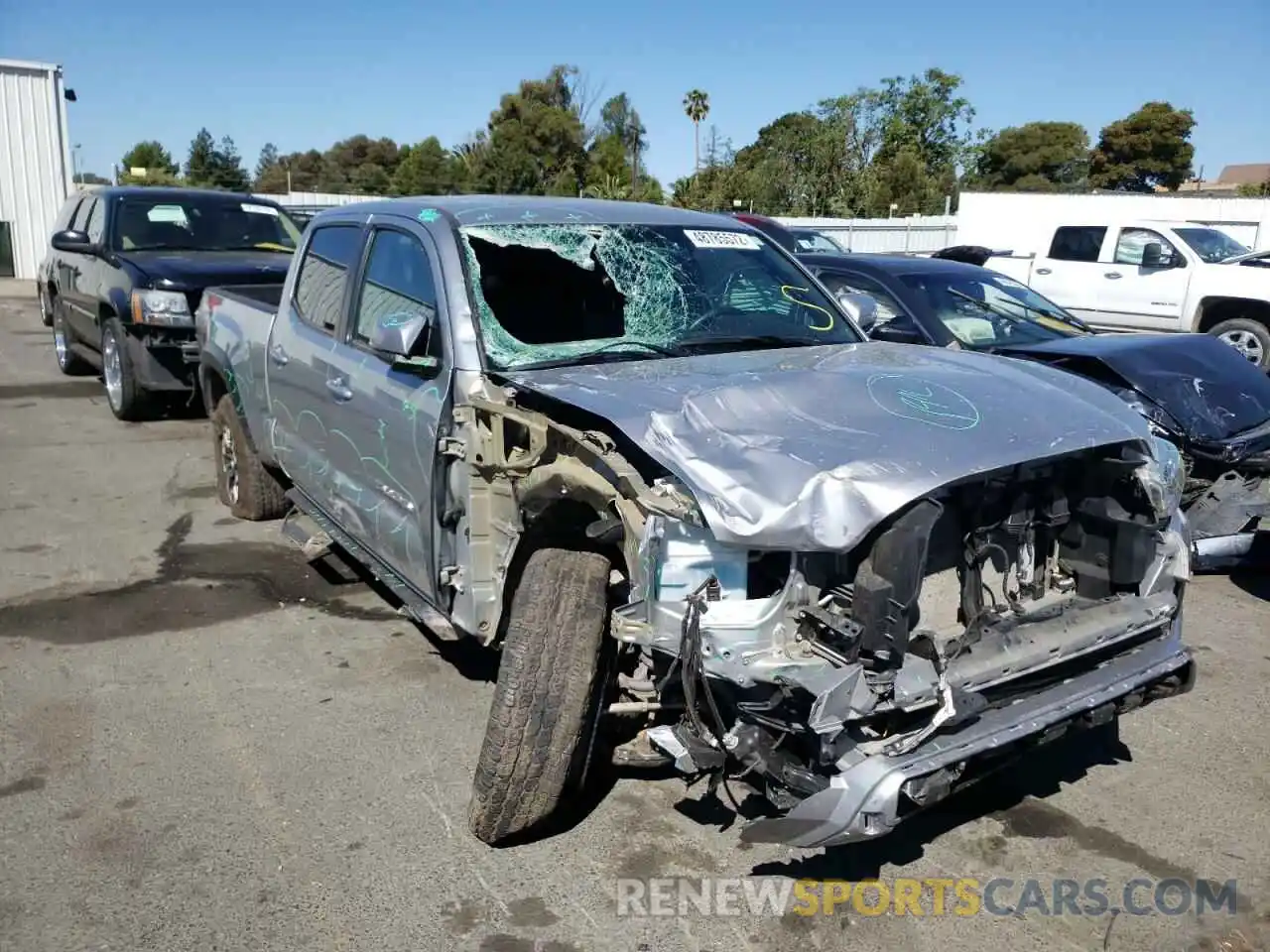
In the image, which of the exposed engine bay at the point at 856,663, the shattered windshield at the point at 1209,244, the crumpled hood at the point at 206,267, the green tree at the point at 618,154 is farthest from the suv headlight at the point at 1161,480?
the green tree at the point at 618,154

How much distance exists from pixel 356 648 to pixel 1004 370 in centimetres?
305

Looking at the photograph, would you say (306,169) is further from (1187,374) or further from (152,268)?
(1187,374)

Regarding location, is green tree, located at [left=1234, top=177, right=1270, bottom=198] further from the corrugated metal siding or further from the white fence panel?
the corrugated metal siding

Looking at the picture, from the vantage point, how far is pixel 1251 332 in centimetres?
1199

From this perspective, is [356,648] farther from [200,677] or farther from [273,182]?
[273,182]

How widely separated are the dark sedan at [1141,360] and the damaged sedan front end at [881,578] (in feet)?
7.87

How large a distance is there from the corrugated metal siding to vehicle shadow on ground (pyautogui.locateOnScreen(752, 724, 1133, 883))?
25.4 m

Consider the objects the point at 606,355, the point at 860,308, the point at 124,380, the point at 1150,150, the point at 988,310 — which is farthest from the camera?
the point at 1150,150

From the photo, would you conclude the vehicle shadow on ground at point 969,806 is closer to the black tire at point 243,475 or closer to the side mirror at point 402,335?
the side mirror at point 402,335

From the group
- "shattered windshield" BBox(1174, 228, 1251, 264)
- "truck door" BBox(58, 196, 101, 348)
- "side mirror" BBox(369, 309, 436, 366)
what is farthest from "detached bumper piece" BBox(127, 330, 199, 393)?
"shattered windshield" BBox(1174, 228, 1251, 264)

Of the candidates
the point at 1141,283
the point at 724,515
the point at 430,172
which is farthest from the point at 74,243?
the point at 430,172

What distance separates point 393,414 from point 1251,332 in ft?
36.6

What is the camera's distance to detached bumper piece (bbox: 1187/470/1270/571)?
221 inches

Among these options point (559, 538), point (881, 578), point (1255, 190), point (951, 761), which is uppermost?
point (1255, 190)
